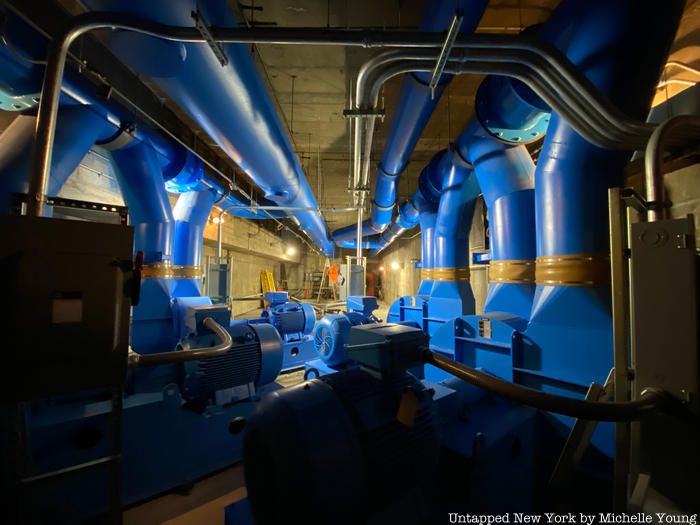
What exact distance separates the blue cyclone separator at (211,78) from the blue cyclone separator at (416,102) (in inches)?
43.7

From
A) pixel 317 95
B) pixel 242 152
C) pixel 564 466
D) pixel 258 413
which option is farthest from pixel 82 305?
pixel 317 95

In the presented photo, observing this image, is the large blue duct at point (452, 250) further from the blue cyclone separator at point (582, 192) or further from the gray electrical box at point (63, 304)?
the gray electrical box at point (63, 304)

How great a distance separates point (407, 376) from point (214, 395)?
1.80m

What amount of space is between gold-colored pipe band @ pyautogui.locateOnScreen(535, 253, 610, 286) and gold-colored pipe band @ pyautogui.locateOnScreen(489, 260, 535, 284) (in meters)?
0.84

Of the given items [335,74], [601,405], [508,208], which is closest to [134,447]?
[601,405]

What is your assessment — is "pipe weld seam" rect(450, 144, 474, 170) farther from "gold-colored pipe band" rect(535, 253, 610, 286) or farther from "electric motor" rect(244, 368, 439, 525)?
"electric motor" rect(244, 368, 439, 525)

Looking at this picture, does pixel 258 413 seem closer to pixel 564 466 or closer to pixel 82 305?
pixel 82 305

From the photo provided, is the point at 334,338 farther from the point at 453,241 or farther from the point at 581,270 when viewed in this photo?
the point at 453,241

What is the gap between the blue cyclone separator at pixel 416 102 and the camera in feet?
4.60

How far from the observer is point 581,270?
1.50 metres

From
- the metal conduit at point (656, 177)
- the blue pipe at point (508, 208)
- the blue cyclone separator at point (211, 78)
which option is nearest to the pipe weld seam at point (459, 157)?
the blue pipe at point (508, 208)

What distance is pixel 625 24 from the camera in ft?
4.23

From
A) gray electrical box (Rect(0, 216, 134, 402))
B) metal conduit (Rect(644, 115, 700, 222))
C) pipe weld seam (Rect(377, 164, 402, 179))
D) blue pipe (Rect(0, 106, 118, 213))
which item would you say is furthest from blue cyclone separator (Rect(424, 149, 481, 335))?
blue pipe (Rect(0, 106, 118, 213))

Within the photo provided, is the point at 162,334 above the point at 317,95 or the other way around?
the other way around
